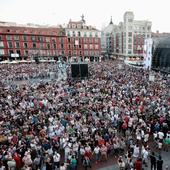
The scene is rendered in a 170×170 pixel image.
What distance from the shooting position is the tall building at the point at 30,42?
6612 centimetres

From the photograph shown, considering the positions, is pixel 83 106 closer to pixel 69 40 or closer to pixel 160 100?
pixel 160 100

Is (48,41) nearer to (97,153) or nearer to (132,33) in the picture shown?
(132,33)

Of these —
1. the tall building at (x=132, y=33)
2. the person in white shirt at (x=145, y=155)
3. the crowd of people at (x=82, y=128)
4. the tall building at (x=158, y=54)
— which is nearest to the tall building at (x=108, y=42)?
the tall building at (x=132, y=33)

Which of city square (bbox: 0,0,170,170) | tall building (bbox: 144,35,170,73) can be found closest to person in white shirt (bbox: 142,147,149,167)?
city square (bbox: 0,0,170,170)

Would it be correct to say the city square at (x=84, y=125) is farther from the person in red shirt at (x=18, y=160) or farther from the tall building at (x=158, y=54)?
the tall building at (x=158, y=54)

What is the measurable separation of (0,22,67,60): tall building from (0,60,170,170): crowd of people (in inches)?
1797

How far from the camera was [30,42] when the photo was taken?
228 feet

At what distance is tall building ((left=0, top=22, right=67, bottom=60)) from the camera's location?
6612 centimetres

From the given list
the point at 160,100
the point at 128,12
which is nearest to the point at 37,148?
the point at 160,100

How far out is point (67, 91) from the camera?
25.2 m

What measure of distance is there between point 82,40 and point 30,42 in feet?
58.8

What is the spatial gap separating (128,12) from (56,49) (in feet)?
97.1

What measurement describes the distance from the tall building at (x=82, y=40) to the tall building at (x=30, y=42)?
2.48 m

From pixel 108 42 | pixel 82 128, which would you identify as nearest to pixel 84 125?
pixel 82 128
